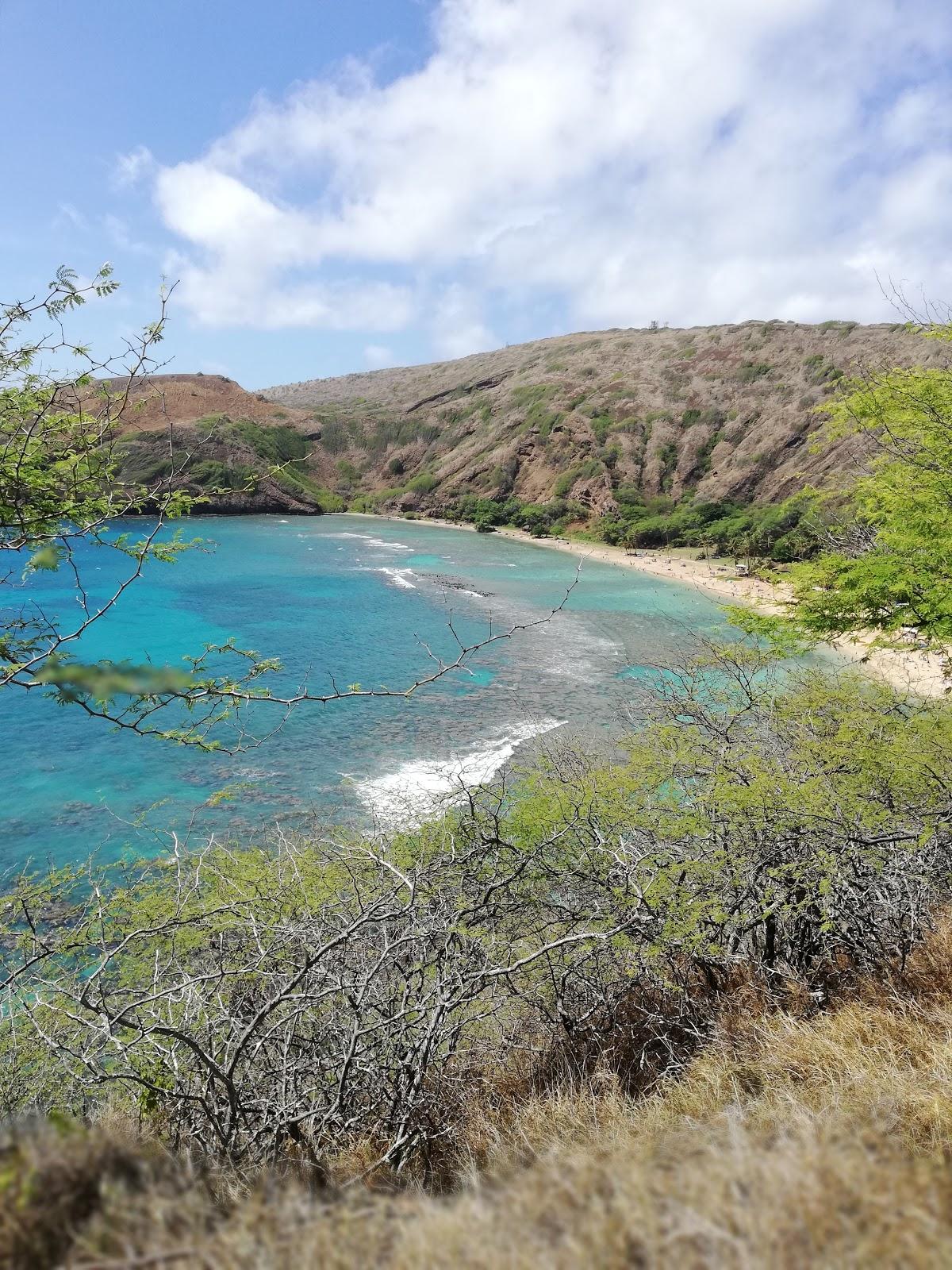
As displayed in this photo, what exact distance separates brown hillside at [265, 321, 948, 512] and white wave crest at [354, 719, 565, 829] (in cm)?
6565

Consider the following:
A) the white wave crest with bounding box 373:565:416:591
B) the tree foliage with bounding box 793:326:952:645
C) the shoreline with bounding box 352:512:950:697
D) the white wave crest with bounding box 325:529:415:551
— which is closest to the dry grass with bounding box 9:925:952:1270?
the tree foliage with bounding box 793:326:952:645

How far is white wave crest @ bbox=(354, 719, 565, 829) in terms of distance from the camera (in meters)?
17.5

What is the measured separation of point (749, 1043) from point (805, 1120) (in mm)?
3110

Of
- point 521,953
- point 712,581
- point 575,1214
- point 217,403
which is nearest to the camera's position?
point 575,1214

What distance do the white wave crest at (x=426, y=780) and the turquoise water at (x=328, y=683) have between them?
0.32ft

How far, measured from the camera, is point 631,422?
103 metres

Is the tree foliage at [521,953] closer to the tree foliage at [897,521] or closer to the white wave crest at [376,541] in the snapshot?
the tree foliage at [897,521]

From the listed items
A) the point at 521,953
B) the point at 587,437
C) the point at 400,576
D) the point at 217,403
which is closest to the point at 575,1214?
the point at 521,953

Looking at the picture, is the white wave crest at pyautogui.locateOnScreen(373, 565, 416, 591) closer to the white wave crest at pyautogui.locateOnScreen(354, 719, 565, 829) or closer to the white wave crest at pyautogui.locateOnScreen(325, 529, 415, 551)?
the white wave crest at pyautogui.locateOnScreen(325, 529, 415, 551)

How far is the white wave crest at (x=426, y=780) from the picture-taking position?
17.5 metres

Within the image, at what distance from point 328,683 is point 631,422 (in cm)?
8813

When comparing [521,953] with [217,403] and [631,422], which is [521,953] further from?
[217,403]

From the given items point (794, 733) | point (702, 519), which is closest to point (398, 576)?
point (702, 519)

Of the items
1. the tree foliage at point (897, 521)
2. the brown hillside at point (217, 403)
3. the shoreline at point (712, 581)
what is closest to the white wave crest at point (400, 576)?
the shoreline at point (712, 581)
